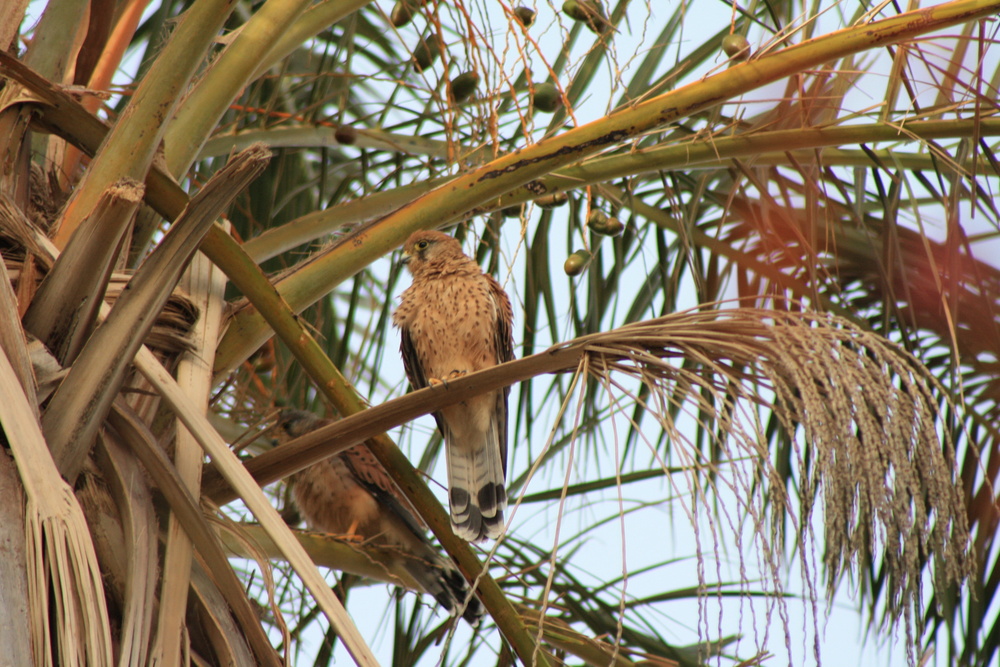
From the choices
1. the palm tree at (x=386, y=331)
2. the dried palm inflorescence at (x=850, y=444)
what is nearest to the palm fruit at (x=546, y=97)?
the palm tree at (x=386, y=331)

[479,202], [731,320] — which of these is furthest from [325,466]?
[731,320]

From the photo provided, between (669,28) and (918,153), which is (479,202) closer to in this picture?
(669,28)

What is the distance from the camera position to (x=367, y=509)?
402 cm

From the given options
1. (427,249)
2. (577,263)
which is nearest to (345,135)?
(577,263)

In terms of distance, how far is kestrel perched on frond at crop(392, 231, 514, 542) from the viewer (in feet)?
10.7

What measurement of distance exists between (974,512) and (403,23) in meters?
2.19

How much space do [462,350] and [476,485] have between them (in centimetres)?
64

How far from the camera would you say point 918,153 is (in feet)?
10.8

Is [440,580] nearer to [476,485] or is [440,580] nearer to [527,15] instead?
[476,485]

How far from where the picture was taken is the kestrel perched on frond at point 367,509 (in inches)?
132

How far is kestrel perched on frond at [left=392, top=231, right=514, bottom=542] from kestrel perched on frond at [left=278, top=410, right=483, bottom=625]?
0.27 m

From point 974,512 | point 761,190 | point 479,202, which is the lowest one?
point 974,512

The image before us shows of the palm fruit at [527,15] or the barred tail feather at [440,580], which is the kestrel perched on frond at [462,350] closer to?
the barred tail feather at [440,580]

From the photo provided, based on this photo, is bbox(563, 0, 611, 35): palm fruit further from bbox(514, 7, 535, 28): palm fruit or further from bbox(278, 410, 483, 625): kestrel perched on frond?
bbox(278, 410, 483, 625): kestrel perched on frond
